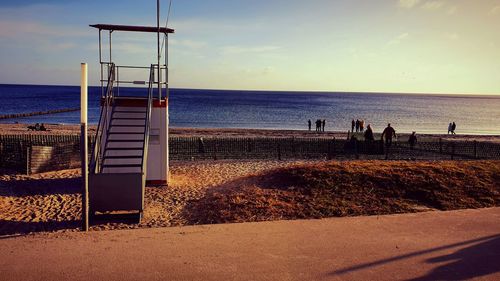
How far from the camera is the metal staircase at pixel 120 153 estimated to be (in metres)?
9.80

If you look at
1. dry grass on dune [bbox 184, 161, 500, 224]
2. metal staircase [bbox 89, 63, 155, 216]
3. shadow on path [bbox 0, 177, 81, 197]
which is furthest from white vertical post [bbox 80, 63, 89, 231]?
shadow on path [bbox 0, 177, 81, 197]

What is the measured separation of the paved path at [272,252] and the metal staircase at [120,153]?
59.4 inches

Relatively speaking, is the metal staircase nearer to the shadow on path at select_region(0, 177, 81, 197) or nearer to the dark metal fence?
the shadow on path at select_region(0, 177, 81, 197)

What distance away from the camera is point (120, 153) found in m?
13.4

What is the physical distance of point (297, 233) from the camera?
27.8ft

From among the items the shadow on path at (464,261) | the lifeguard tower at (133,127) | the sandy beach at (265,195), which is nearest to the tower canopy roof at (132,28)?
the lifeguard tower at (133,127)

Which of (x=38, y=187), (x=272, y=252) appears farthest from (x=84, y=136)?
(x=38, y=187)

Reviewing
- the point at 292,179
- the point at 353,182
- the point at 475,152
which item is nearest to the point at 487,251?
the point at 353,182

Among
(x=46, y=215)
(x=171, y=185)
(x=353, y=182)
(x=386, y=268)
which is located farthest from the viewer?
(x=171, y=185)

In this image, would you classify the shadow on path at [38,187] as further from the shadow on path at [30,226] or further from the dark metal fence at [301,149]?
the dark metal fence at [301,149]

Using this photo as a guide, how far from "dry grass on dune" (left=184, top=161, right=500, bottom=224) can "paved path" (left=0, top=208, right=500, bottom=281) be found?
118 centimetres

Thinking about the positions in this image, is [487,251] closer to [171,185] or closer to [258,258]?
[258,258]

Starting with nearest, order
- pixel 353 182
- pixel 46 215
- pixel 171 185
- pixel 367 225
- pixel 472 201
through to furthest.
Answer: pixel 367 225, pixel 46 215, pixel 472 201, pixel 353 182, pixel 171 185

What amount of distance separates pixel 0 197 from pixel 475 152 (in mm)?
22605
